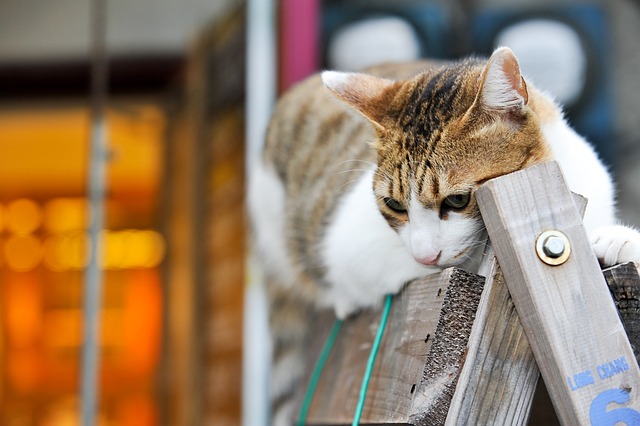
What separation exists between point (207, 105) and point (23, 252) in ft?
5.81

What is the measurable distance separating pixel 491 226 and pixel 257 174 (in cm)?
136

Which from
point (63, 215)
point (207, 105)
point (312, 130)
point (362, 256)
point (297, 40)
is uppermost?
point (297, 40)

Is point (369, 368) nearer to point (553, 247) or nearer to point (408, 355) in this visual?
point (408, 355)

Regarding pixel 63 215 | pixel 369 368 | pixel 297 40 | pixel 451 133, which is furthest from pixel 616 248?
pixel 63 215

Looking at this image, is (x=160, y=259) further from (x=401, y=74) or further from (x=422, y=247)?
(x=422, y=247)

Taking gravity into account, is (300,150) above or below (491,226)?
above

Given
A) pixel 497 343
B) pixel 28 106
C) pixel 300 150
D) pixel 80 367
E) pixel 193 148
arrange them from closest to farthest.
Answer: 1. pixel 497 343
2. pixel 300 150
3. pixel 80 367
4. pixel 193 148
5. pixel 28 106

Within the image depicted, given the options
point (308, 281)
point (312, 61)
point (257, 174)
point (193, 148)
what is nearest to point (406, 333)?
point (308, 281)

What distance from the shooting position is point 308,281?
1.97m

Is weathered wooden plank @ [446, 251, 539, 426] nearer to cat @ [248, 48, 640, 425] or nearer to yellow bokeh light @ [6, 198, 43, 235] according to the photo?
cat @ [248, 48, 640, 425]

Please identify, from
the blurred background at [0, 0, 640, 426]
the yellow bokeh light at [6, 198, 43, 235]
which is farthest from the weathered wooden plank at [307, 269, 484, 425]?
the yellow bokeh light at [6, 198, 43, 235]

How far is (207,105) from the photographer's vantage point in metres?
3.20

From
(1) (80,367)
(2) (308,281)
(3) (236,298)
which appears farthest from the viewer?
(3) (236,298)

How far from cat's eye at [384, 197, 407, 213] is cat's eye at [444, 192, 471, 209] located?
114 millimetres
